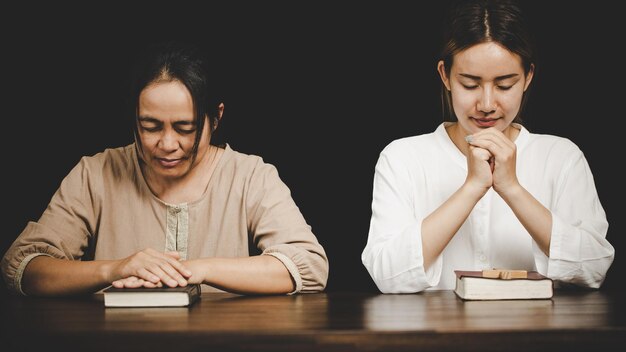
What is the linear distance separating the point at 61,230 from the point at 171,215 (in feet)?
1.20

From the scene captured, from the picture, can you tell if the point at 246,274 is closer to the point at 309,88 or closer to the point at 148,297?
the point at 148,297

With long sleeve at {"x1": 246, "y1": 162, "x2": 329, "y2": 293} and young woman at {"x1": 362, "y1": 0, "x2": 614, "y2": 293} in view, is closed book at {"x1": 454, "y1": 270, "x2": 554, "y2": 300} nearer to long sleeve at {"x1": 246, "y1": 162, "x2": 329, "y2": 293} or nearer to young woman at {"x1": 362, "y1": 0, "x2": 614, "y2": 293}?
young woman at {"x1": 362, "y1": 0, "x2": 614, "y2": 293}

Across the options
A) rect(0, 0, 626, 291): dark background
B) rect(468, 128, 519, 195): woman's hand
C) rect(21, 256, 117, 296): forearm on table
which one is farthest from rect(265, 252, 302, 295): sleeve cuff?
rect(0, 0, 626, 291): dark background

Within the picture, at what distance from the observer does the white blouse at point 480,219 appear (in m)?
2.45

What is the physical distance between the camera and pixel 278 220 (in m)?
2.67

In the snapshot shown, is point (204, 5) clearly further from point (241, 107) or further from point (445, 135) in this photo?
point (445, 135)

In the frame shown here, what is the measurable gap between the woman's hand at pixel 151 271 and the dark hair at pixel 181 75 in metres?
0.46

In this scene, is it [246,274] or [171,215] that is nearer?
[246,274]

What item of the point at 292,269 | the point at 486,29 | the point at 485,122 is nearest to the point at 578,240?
the point at 485,122

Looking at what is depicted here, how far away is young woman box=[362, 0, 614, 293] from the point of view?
2.45 meters

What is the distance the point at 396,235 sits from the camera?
2514 millimetres

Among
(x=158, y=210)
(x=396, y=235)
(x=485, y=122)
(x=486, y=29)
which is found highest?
(x=486, y=29)

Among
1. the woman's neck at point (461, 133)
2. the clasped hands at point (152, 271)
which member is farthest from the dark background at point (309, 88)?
the clasped hands at point (152, 271)

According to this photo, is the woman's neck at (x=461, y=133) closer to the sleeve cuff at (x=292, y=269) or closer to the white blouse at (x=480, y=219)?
the white blouse at (x=480, y=219)
